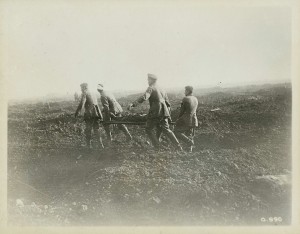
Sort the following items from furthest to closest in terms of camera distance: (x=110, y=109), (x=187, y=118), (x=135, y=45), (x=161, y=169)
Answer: (x=110, y=109) < (x=135, y=45) < (x=187, y=118) < (x=161, y=169)

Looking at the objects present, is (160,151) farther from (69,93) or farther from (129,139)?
(69,93)

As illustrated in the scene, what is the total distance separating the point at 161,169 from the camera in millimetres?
7383

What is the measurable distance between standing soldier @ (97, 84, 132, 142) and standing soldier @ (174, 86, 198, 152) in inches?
35.7

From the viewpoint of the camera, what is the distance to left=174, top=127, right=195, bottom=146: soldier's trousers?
749cm

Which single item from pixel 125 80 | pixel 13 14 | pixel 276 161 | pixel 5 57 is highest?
pixel 13 14

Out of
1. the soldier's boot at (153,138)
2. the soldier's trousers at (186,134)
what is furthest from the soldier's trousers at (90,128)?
the soldier's trousers at (186,134)

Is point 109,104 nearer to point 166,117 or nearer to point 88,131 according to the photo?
point 88,131

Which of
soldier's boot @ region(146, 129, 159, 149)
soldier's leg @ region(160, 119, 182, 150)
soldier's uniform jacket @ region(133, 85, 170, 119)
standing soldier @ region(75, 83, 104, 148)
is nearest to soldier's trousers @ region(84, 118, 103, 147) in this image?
standing soldier @ region(75, 83, 104, 148)

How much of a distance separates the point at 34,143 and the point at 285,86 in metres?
4.47

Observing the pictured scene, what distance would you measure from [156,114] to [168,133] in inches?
15.0

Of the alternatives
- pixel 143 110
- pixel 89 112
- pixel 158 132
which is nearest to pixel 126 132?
pixel 143 110

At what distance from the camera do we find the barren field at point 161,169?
23.6ft

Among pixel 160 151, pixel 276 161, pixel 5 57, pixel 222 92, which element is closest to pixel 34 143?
pixel 5 57

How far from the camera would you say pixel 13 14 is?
7.68 m
